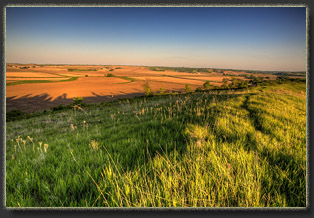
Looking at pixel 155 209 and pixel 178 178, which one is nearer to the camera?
pixel 155 209

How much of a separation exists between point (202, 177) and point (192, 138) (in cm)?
114

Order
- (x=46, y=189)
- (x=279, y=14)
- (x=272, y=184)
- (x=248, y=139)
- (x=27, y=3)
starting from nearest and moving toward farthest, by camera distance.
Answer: (x=272, y=184), (x=46, y=189), (x=27, y=3), (x=279, y=14), (x=248, y=139)

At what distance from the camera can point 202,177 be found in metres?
1.70

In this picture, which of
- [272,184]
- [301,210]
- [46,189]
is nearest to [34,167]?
[46,189]

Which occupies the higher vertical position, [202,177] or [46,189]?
[202,177]

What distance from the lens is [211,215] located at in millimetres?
1589

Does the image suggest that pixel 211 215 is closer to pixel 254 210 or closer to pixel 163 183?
pixel 254 210

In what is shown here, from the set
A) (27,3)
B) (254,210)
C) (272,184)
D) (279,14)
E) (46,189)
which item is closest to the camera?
(254,210)

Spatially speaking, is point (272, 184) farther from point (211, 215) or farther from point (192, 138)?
point (192, 138)

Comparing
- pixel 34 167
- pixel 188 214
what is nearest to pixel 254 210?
pixel 188 214

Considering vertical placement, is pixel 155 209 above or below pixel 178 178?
below

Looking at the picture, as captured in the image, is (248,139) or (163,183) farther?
(248,139)

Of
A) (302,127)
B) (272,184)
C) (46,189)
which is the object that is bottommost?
(46,189)

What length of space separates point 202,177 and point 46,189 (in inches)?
77.0
